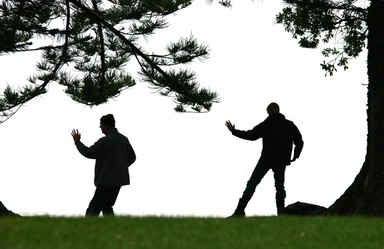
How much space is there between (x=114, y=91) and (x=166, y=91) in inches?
45.8

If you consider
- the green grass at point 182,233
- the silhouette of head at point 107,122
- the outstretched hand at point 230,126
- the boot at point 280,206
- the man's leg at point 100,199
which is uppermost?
the outstretched hand at point 230,126

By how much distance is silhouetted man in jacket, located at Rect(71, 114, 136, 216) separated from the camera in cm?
1279

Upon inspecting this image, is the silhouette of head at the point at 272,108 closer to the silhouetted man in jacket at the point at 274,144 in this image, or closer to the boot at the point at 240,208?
the silhouetted man in jacket at the point at 274,144

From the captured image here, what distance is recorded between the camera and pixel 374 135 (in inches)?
556

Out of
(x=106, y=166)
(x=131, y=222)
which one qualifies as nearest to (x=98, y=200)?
(x=106, y=166)

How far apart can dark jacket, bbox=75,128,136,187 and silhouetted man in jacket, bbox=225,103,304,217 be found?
2572 mm

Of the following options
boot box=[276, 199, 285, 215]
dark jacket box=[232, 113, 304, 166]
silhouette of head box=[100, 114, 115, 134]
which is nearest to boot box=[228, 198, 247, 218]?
boot box=[276, 199, 285, 215]

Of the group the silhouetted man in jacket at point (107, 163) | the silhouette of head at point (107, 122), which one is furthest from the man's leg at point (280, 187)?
the silhouette of head at point (107, 122)

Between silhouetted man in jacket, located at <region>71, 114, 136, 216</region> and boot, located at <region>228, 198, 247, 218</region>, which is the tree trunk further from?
silhouetted man in jacket, located at <region>71, 114, 136, 216</region>

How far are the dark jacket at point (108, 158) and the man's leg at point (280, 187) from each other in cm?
300

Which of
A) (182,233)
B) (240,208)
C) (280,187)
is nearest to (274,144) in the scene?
(280,187)

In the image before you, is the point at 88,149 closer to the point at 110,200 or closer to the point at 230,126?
the point at 110,200

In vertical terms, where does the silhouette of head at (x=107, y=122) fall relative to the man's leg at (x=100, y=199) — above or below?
above

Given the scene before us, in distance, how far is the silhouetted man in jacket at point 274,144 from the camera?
1429 centimetres
